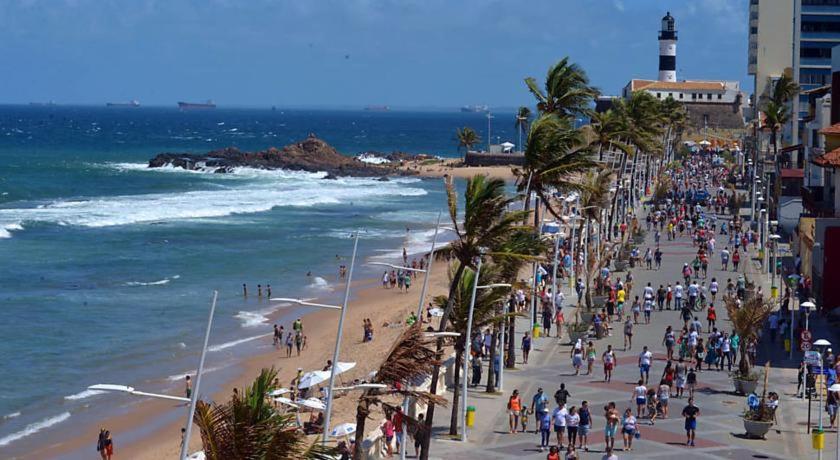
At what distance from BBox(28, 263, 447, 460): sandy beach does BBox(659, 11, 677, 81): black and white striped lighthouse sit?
79.7 metres

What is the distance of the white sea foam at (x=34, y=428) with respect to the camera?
90.0 feet

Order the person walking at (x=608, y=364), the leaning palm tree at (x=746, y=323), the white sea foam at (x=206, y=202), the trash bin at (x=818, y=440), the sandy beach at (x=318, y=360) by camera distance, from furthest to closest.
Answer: the white sea foam at (x=206, y=202), the sandy beach at (x=318, y=360), the person walking at (x=608, y=364), the leaning palm tree at (x=746, y=323), the trash bin at (x=818, y=440)

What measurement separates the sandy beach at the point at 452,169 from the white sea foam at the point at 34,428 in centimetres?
7310

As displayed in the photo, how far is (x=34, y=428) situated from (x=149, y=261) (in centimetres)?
2566

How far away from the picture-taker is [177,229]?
6519 cm

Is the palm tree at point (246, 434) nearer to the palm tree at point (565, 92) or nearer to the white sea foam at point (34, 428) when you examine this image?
the white sea foam at point (34, 428)

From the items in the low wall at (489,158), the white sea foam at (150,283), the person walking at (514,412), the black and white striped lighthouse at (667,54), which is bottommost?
the person walking at (514,412)

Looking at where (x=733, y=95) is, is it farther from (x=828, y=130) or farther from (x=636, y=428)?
(x=636, y=428)

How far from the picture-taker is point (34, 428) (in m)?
28.2

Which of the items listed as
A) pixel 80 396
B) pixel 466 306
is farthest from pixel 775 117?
pixel 466 306

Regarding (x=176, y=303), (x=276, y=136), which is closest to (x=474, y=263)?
(x=176, y=303)

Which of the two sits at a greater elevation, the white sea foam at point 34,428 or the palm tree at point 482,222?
the palm tree at point 482,222

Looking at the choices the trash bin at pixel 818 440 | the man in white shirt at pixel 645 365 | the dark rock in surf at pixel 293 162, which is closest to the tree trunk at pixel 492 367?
the man in white shirt at pixel 645 365

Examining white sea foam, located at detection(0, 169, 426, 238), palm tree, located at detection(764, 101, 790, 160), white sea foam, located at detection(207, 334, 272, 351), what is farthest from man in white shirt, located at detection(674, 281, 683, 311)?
white sea foam, located at detection(0, 169, 426, 238)
